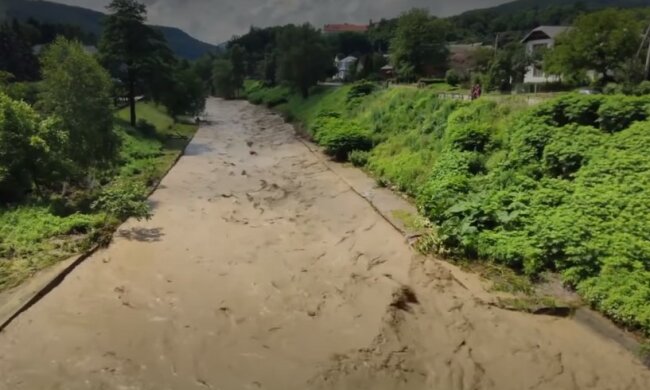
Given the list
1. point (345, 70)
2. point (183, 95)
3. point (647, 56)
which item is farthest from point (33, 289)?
point (345, 70)

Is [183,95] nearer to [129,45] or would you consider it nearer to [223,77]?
[129,45]

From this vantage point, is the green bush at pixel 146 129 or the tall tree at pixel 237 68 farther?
the tall tree at pixel 237 68

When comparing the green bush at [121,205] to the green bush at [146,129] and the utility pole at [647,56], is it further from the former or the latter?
the utility pole at [647,56]

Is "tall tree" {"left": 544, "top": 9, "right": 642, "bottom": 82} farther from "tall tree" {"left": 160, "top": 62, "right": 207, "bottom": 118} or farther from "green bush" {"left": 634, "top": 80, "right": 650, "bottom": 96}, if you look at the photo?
"tall tree" {"left": 160, "top": 62, "right": 207, "bottom": 118}

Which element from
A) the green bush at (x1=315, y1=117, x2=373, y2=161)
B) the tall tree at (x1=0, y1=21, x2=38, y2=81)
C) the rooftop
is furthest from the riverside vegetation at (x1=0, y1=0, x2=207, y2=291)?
the rooftop

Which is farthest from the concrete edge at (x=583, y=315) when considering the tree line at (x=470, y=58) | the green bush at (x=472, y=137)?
the tree line at (x=470, y=58)

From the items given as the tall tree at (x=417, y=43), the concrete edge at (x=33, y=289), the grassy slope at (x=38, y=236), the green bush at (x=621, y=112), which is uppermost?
the tall tree at (x=417, y=43)
